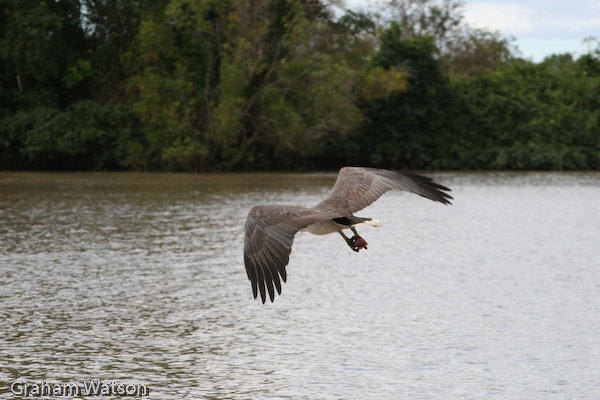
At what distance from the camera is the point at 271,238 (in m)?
5.66

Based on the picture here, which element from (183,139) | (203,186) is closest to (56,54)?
(183,139)

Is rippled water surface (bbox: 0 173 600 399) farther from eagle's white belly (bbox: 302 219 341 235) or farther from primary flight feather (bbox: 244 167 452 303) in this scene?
primary flight feather (bbox: 244 167 452 303)

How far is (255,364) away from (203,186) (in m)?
21.4

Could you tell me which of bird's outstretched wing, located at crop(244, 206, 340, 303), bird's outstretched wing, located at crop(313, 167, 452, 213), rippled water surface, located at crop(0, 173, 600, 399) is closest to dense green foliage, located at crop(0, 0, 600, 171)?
rippled water surface, located at crop(0, 173, 600, 399)

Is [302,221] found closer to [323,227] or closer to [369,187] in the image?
[323,227]

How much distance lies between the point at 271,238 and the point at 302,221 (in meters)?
0.24

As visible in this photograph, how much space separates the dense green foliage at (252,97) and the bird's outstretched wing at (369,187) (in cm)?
2853

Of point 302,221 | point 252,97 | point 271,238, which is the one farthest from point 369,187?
point 252,97

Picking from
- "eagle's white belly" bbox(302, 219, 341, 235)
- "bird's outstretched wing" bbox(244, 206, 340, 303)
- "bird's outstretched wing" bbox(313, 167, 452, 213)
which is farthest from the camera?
"bird's outstretched wing" bbox(313, 167, 452, 213)

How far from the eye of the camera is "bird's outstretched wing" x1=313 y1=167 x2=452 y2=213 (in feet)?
21.1

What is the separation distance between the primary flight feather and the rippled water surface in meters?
1.41

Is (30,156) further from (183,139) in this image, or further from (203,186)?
(203,186)

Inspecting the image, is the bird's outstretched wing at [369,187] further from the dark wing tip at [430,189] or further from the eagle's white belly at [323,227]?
the eagle's white belly at [323,227]

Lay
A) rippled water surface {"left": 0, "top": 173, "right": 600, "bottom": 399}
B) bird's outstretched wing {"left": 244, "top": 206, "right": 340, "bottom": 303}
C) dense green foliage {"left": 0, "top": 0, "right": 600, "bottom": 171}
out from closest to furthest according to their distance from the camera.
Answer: bird's outstretched wing {"left": 244, "top": 206, "right": 340, "bottom": 303}, rippled water surface {"left": 0, "top": 173, "right": 600, "bottom": 399}, dense green foliage {"left": 0, "top": 0, "right": 600, "bottom": 171}
